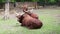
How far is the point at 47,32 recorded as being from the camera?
7.25 metres

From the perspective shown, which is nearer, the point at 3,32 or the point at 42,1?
the point at 3,32

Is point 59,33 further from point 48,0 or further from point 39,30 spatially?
point 48,0

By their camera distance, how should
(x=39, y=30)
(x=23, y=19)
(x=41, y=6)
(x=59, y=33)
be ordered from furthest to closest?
(x=41, y=6), (x=23, y=19), (x=39, y=30), (x=59, y=33)

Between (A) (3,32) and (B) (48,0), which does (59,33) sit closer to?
(A) (3,32)

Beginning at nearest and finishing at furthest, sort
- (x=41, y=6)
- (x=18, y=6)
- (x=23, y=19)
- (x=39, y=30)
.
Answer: (x=39, y=30), (x=23, y=19), (x=18, y=6), (x=41, y=6)

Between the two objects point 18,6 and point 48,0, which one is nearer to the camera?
point 18,6

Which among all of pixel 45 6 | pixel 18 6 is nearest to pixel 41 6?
pixel 45 6

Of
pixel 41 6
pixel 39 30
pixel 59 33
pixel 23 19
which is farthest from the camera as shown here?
pixel 41 6

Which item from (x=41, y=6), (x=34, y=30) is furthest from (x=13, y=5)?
(x=34, y=30)

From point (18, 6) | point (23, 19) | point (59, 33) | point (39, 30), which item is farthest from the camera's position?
point (18, 6)

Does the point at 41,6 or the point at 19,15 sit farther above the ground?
the point at 19,15

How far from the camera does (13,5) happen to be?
1927cm

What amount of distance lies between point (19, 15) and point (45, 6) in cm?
1288

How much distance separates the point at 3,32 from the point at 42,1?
14456mm
